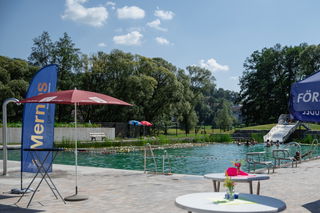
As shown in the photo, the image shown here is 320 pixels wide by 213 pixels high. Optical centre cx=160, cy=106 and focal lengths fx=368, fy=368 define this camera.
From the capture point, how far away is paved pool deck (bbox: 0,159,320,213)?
6.76 m

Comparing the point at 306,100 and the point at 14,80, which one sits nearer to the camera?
the point at 306,100

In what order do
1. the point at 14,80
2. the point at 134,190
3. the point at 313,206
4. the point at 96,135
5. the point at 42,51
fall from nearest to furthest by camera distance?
the point at 313,206
the point at 134,190
the point at 96,135
the point at 14,80
the point at 42,51

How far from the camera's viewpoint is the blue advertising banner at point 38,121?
8.38 metres

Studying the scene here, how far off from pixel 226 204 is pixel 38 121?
5670mm

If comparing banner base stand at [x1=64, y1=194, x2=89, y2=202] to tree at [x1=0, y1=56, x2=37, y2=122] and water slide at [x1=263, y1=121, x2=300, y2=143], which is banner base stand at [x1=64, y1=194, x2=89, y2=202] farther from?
tree at [x1=0, y1=56, x2=37, y2=122]

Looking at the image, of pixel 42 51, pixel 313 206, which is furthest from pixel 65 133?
pixel 313 206

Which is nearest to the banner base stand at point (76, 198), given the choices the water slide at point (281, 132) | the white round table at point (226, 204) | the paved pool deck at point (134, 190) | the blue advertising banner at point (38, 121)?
the paved pool deck at point (134, 190)

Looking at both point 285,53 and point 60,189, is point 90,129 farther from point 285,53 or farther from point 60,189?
point 285,53

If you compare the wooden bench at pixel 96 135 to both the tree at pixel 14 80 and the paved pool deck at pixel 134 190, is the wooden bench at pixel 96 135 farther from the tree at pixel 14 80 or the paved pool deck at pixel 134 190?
the paved pool deck at pixel 134 190

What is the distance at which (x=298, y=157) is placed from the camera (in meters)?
15.3

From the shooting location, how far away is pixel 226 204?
4.14 m

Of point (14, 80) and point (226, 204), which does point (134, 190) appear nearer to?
point (226, 204)

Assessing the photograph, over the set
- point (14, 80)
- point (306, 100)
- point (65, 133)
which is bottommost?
point (65, 133)

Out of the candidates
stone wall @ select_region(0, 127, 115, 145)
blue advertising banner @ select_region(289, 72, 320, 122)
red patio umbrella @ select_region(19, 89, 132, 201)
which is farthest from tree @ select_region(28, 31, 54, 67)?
blue advertising banner @ select_region(289, 72, 320, 122)
